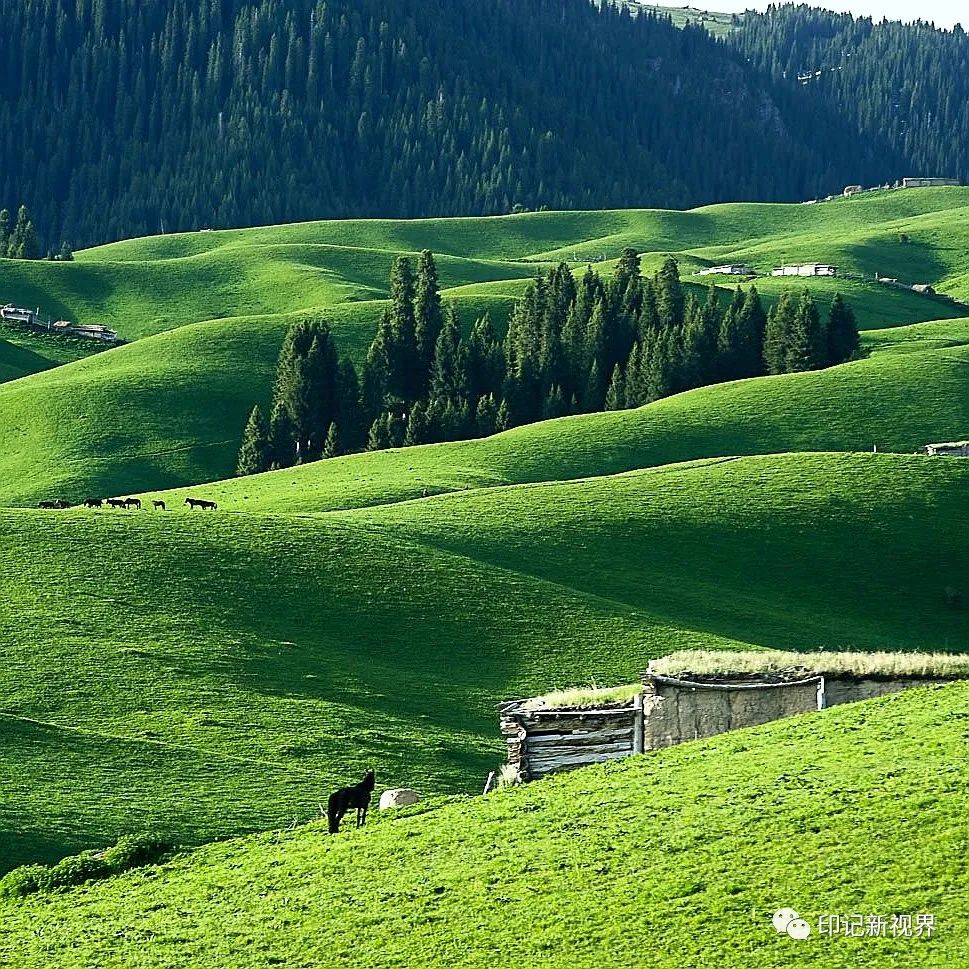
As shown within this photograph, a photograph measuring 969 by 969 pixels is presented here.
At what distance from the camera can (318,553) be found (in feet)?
219

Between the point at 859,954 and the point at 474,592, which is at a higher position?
the point at 859,954

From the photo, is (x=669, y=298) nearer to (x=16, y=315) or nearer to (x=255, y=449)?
(x=255, y=449)

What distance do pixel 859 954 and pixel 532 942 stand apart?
182 inches

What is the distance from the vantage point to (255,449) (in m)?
123

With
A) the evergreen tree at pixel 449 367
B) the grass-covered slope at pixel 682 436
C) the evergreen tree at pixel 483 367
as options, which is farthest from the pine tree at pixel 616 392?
the grass-covered slope at pixel 682 436

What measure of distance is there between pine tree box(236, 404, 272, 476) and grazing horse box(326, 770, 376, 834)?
87788mm

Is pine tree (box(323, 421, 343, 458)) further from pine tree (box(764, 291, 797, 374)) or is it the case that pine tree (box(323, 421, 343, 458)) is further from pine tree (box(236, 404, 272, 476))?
pine tree (box(764, 291, 797, 374))

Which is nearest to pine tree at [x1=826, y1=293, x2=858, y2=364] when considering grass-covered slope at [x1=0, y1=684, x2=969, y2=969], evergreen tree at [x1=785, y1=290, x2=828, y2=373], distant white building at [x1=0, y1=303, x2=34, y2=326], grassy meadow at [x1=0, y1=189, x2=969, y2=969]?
evergreen tree at [x1=785, y1=290, x2=828, y2=373]

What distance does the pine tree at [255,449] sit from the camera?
121312mm

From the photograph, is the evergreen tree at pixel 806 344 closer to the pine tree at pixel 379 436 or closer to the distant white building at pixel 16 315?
the pine tree at pixel 379 436

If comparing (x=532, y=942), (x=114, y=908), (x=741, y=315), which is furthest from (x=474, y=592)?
(x=741, y=315)

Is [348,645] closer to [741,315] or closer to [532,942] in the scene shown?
[532,942]

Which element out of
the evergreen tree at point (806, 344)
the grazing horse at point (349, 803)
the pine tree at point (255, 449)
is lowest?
the pine tree at point (255, 449)

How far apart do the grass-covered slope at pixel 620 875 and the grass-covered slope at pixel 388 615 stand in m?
8.23
